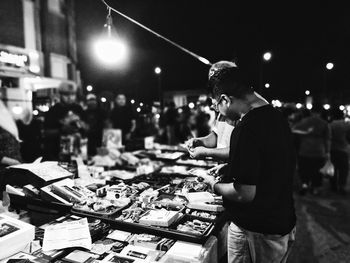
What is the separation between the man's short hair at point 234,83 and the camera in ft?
→ 5.80

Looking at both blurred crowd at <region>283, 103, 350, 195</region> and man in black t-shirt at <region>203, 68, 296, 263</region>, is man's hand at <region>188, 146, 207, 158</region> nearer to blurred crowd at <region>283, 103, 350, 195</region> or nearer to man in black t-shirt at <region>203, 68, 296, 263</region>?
man in black t-shirt at <region>203, 68, 296, 263</region>

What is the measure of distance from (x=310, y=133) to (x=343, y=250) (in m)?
2.87

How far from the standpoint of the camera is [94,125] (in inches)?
239

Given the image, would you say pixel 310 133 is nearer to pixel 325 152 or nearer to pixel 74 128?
pixel 325 152

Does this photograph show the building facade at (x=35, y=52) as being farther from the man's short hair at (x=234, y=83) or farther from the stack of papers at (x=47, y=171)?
the man's short hair at (x=234, y=83)

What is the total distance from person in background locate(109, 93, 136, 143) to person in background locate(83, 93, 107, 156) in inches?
9.4

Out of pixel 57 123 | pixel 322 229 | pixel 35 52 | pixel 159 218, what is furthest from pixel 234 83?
pixel 35 52

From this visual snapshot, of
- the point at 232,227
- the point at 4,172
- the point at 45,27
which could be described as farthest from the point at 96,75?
the point at 232,227

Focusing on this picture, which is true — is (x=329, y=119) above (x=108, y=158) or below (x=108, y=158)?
above

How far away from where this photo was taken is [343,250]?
3727mm

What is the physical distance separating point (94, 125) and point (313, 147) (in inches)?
199

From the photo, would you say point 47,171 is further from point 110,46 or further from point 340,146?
point 340,146

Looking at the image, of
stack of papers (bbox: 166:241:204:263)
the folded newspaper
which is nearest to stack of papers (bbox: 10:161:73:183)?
the folded newspaper

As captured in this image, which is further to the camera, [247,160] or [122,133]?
[122,133]
